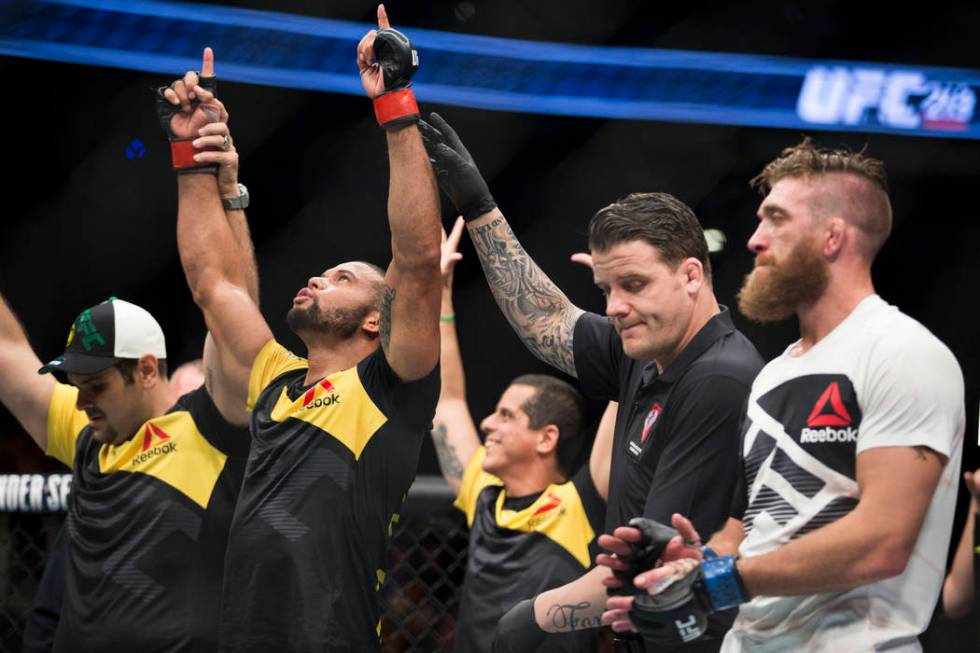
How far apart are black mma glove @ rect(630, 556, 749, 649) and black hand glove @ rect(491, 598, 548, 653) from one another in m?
0.48

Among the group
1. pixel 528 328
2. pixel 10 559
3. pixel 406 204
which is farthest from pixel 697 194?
pixel 10 559

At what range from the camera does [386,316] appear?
93.7 inches

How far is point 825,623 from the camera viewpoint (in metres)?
1.71

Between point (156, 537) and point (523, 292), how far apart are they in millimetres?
1010

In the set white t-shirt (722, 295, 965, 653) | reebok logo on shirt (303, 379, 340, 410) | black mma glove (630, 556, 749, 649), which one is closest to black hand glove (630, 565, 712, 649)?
black mma glove (630, 556, 749, 649)

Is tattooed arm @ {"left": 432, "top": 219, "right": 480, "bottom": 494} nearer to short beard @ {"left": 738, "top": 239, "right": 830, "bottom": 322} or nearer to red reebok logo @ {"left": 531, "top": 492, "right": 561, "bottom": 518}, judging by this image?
red reebok logo @ {"left": 531, "top": 492, "right": 561, "bottom": 518}

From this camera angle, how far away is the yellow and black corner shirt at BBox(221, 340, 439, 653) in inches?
89.8

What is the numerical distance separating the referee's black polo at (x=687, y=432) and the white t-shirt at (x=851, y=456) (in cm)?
19

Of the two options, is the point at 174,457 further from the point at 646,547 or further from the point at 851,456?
the point at 851,456

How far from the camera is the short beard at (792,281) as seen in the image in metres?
1.82

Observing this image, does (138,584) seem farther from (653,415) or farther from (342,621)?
(653,415)

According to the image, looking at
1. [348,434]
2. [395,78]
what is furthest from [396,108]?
[348,434]

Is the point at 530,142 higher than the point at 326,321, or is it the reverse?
the point at 530,142

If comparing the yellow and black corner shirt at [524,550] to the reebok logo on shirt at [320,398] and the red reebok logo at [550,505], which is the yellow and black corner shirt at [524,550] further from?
the reebok logo on shirt at [320,398]
